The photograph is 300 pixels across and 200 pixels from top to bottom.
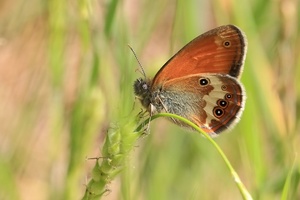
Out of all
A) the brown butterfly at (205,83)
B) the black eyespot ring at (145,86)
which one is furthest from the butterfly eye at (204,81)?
the black eyespot ring at (145,86)

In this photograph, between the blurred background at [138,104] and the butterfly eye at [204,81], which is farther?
the butterfly eye at [204,81]

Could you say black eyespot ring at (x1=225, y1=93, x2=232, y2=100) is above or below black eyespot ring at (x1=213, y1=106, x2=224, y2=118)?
above

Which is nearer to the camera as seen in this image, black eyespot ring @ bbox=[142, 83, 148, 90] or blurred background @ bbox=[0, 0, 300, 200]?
blurred background @ bbox=[0, 0, 300, 200]

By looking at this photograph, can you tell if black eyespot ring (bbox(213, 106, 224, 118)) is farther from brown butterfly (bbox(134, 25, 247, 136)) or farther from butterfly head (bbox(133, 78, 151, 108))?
butterfly head (bbox(133, 78, 151, 108))

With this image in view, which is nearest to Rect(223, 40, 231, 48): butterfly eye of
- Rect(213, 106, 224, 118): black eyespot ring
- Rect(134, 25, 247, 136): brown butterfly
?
Rect(134, 25, 247, 136): brown butterfly

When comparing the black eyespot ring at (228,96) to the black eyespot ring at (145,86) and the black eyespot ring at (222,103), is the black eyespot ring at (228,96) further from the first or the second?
the black eyespot ring at (145,86)

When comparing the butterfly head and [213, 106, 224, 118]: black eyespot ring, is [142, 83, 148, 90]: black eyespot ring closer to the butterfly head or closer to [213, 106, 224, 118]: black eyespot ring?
the butterfly head

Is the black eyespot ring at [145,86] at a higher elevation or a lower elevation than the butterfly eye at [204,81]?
lower
